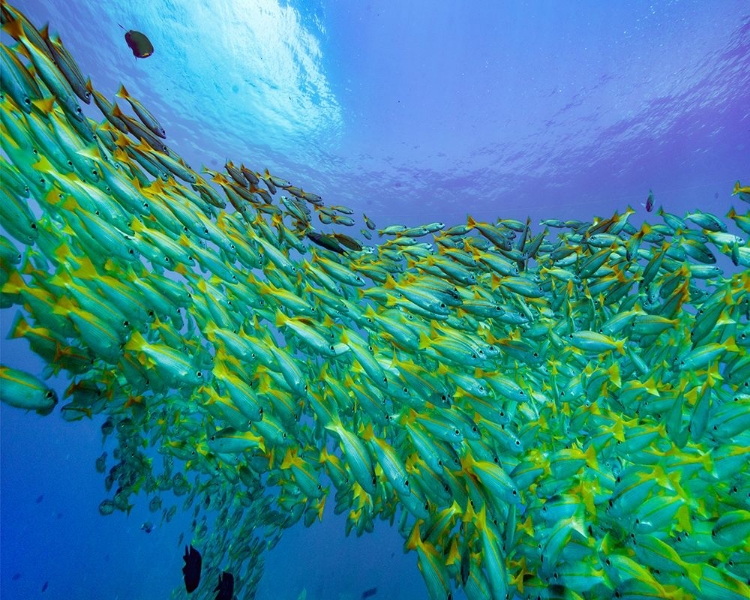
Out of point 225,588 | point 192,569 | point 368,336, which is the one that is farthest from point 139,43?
point 225,588

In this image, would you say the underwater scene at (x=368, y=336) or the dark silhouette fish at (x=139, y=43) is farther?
the dark silhouette fish at (x=139, y=43)

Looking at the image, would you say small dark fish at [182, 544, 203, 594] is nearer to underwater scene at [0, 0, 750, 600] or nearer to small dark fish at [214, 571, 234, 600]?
underwater scene at [0, 0, 750, 600]

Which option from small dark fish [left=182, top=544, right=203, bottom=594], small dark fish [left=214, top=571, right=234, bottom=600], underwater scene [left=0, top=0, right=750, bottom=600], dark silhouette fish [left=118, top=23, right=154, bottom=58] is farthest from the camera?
small dark fish [left=214, top=571, right=234, bottom=600]

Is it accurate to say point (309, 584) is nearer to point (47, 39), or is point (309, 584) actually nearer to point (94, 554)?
point (94, 554)

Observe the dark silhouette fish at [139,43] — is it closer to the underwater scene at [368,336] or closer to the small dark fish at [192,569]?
the underwater scene at [368,336]

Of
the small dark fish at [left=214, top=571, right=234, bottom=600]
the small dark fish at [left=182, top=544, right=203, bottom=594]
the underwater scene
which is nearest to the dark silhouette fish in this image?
the underwater scene

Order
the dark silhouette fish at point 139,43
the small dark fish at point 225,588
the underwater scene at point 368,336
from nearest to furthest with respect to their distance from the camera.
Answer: the underwater scene at point 368,336 < the dark silhouette fish at point 139,43 < the small dark fish at point 225,588

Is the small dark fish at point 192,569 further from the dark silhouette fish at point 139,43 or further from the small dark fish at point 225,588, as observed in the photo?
the dark silhouette fish at point 139,43

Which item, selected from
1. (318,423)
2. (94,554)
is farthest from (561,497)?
(94,554)

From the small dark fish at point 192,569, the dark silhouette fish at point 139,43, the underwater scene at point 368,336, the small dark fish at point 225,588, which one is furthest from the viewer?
the small dark fish at point 225,588

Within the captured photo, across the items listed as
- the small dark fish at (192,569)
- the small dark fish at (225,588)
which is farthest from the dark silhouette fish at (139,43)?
the small dark fish at (225,588)

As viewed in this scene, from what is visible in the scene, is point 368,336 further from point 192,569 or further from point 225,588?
point 225,588

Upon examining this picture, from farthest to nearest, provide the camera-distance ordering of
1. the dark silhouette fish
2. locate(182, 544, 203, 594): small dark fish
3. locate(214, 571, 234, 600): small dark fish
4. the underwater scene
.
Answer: locate(214, 571, 234, 600): small dark fish < the dark silhouette fish < locate(182, 544, 203, 594): small dark fish < the underwater scene

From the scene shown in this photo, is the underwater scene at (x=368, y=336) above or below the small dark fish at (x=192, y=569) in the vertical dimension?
above
